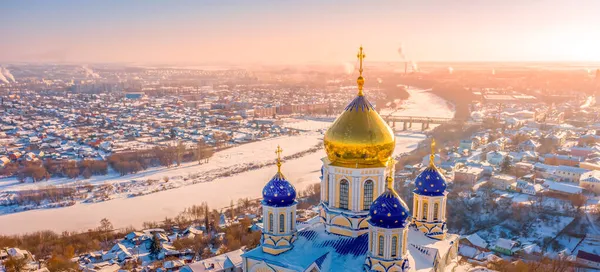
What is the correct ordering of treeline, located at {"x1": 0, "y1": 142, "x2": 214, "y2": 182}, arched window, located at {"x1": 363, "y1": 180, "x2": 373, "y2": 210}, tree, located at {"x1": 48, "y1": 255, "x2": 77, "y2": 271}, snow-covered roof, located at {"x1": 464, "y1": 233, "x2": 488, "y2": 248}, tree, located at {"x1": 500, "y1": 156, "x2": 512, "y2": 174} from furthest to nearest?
treeline, located at {"x1": 0, "y1": 142, "x2": 214, "y2": 182} → tree, located at {"x1": 500, "y1": 156, "x2": 512, "y2": 174} → snow-covered roof, located at {"x1": 464, "y1": 233, "x2": 488, "y2": 248} → tree, located at {"x1": 48, "y1": 255, "x2": 77, "y2": 271} → arched window, located at {"x1": 363, "y1": 180, "x2": 373, "y2": 210}

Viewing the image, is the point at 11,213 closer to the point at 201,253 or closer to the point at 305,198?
the point at 201,253

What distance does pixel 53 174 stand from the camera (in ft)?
64.3

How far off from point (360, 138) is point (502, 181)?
1246 cm

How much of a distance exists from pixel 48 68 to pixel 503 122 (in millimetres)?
61274

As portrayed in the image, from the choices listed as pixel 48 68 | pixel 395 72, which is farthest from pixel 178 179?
pixel 48 68

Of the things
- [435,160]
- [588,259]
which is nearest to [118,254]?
[588,259]

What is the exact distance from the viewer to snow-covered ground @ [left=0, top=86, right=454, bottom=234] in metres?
14.4

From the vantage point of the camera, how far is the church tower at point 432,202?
757cm

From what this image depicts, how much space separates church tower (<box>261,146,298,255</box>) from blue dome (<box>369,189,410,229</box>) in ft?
4.85

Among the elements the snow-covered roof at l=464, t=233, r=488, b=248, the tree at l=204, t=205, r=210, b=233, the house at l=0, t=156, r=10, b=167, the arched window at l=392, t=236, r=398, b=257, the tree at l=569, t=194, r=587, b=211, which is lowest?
the tree at l=204, t=205, r=210, b=233

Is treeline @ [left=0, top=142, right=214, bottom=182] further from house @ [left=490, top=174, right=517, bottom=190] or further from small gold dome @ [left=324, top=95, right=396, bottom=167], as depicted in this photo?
small gold dome @ [left=324, top=95, right=396, bottom=167]

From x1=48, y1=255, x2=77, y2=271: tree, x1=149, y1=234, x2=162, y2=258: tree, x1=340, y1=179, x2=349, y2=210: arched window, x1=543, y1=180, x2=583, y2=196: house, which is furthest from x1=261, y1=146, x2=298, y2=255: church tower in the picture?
x1=543, y1=180, x2=583, y2=196: house

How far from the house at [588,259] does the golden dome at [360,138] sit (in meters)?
7.16

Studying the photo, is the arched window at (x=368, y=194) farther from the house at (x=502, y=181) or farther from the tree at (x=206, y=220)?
the house at (x=502, y=181)
